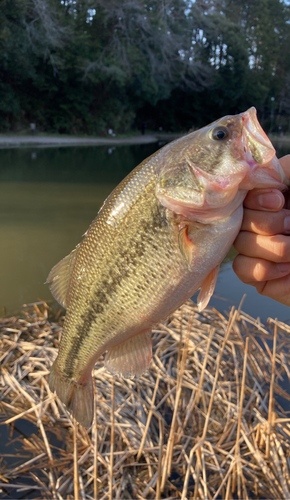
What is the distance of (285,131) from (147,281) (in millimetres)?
53671

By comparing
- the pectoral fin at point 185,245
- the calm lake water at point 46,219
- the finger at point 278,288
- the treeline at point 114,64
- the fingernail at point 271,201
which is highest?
the treeline at point 114,64

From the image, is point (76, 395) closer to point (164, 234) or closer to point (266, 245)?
point (164, 234)

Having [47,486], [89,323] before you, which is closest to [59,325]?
[47,486]

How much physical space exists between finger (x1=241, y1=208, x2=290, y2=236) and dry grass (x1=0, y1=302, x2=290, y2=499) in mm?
1229

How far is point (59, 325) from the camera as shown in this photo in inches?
184

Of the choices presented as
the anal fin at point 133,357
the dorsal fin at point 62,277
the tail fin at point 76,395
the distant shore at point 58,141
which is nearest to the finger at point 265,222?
the anal fin at point 133,357

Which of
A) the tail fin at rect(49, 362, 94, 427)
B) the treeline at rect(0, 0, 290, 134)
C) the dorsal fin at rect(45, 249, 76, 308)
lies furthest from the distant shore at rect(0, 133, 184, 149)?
the tail fin at rect(49, 362, 94, 427)

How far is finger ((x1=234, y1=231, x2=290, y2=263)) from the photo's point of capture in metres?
1.78

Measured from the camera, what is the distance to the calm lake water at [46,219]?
20.3ft

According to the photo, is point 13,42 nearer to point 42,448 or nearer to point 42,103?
point 42,103

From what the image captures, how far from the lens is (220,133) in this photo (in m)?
1.61

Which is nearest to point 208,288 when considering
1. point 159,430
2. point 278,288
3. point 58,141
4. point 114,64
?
point 278,288

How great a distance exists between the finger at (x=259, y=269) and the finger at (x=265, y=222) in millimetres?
167

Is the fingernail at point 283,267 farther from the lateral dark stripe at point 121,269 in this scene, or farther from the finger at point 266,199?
the lateral dark stripe at point 121,269
